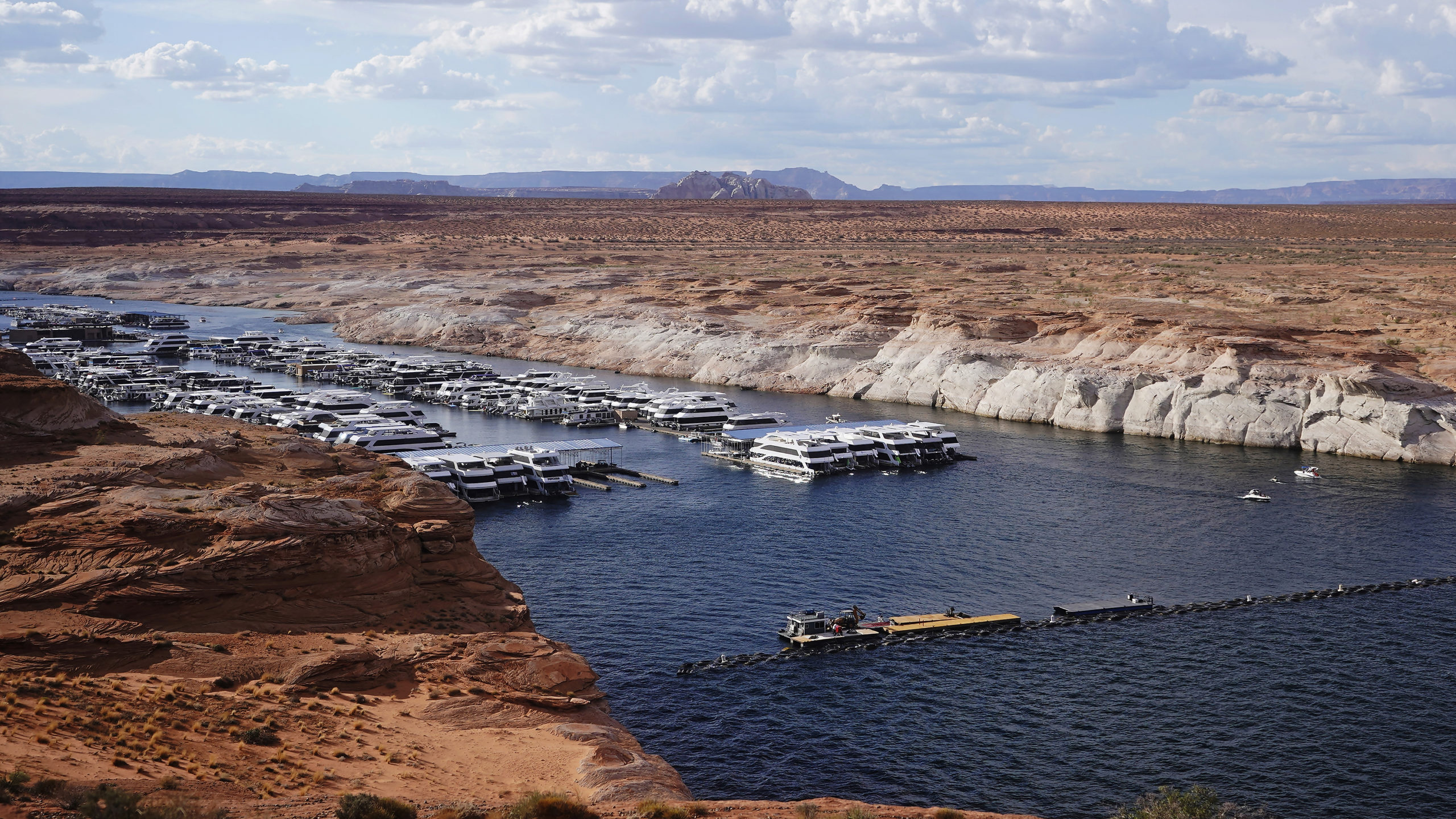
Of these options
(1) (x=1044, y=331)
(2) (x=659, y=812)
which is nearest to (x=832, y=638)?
(2) (x=659, y=812)

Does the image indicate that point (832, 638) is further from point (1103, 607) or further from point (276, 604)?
point (276, 604)

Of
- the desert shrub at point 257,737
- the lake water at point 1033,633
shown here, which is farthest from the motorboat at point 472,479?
the desert shrub at point 257,737

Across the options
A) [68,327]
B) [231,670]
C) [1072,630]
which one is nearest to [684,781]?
[231,670]

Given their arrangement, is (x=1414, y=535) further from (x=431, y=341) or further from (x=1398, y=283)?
(x=431, y=341)

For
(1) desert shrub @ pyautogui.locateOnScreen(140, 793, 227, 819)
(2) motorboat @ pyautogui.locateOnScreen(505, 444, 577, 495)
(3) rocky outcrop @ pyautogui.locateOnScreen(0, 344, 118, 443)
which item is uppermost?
(3) rocky outcrop @ pyautogui.locateOnScreen(0, 344, 118, 443)

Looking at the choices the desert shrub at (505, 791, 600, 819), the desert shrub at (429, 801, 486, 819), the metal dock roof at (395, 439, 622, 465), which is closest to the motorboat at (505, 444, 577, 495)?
the metal dock roof at (395, 439, 622, 465)

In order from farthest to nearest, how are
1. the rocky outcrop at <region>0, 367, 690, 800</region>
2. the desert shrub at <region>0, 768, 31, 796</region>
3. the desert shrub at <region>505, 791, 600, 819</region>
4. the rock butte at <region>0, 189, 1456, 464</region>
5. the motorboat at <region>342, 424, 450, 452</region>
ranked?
1. the rock butte at <region>0, 189, 1456, 464</region>
2. the motorboat at <region>342, 424, 450, 452</region>
3. the rocky outcrop at <region>0, 367, 690, 800</region>
4. the desert shrub at <region>505, 791, 600, 819</region>
5. the desert shrub at <region>0, 768, 31, 796</region>

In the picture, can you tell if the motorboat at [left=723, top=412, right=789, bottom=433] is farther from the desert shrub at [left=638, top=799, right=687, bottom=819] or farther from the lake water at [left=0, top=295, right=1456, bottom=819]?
the desert shrub at [left=638, top=799, right=687, bottom=819]

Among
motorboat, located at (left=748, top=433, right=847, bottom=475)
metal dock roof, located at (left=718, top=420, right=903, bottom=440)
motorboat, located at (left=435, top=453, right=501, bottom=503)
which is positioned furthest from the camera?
metal dock roof, located at (left=718, top=420, right=903, bottom=440)
